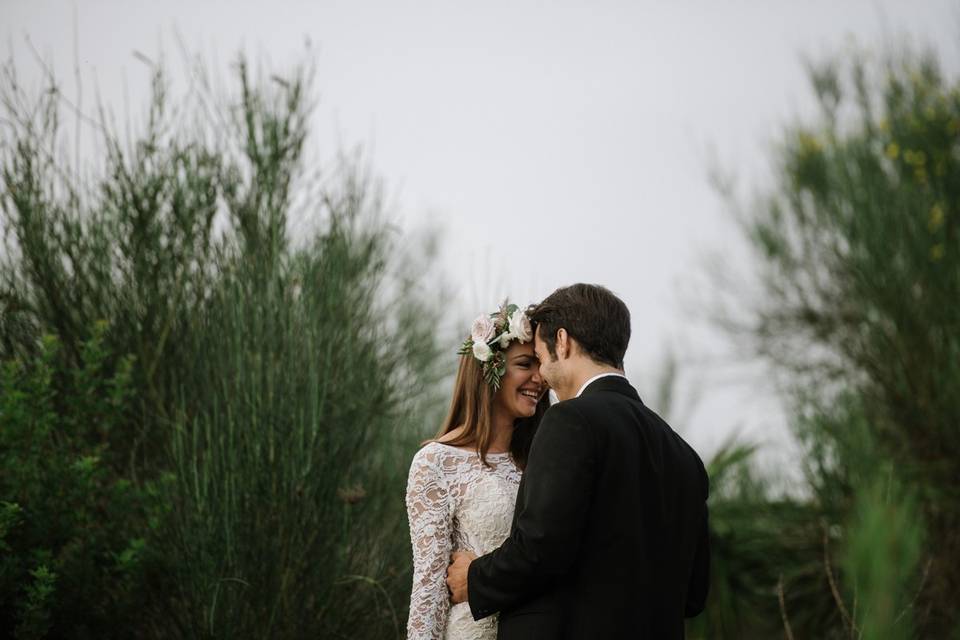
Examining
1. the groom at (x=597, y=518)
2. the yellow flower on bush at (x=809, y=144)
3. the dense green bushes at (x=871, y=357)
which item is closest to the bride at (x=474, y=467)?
the groom at (x=597, y=518)

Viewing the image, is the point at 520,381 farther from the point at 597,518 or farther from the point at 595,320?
the point at 597,518

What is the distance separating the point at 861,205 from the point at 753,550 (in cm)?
318

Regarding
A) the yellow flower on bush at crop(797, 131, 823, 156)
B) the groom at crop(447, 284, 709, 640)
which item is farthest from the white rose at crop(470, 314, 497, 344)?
the yellow flower on bush at crop(797, 131, 823, 156)

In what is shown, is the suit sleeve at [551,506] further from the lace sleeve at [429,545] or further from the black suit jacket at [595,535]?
the lace sleeve at [429,545]

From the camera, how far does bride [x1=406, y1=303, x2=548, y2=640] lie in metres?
2.90

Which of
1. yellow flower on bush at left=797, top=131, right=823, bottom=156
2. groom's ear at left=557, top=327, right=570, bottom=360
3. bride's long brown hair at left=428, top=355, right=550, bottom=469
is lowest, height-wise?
bride's long brown hair at left=428, top=355, right=550, bottom=469

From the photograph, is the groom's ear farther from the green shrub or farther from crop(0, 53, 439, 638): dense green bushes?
the green shrub

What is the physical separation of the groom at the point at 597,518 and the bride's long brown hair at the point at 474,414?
0.51 metres

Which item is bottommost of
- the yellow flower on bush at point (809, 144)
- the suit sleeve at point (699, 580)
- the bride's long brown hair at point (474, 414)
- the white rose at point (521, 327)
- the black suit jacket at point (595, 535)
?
the suit sleeve at point (699, 580)

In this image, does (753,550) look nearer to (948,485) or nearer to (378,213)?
(948,485)

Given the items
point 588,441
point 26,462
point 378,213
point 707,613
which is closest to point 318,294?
point 378,213

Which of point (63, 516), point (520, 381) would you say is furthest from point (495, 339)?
point (63, 516)

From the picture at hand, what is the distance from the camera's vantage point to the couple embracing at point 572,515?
245 cm

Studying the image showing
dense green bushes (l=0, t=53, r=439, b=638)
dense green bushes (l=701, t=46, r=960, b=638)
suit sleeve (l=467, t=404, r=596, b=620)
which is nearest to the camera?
suit sleeve (l=467, t=404, r=596, b=620)
